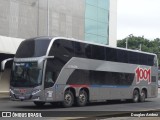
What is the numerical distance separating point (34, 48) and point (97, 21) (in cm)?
2638

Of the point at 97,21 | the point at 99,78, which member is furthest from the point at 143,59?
the point at 97,21

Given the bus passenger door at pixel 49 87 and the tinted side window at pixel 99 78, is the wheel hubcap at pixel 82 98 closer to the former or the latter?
the tinted side window at pixel 99 78

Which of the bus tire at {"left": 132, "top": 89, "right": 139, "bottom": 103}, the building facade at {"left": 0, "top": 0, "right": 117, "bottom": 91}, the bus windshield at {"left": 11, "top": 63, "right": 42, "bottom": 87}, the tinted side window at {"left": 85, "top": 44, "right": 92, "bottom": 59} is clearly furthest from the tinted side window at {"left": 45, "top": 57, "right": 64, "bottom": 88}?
the building facade at {"left": 0, "top": 0, "right": 117, "bottom": 91}

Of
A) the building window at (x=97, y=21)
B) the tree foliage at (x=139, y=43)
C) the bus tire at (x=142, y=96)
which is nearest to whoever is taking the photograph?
the bus tire at (x=142, y=96)

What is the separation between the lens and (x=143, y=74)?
32188mm

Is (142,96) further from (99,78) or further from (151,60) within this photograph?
(99,78)

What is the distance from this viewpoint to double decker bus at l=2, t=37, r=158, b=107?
22.8 metres

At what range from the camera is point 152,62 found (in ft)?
110

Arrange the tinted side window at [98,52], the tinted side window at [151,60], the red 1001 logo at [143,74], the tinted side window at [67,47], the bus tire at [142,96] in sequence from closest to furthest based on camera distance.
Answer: the tinted side window at [67,47] < the tinted side window at [98,52] < the red 1001 logo at [143,74] < the bus tire at [142,96] < the tinted side window at [151,60]

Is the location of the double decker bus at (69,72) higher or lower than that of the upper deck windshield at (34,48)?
lower

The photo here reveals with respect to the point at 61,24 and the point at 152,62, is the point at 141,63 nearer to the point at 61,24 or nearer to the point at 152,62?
the point at 152,62

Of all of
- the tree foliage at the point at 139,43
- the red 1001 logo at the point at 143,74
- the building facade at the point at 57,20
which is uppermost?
the tree foliage at the point at 139,43

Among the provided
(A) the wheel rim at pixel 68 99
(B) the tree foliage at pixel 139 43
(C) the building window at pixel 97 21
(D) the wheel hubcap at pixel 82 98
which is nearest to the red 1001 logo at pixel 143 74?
(D) the wheel hubcap at pixel 82 98

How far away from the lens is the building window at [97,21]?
48.1 m
